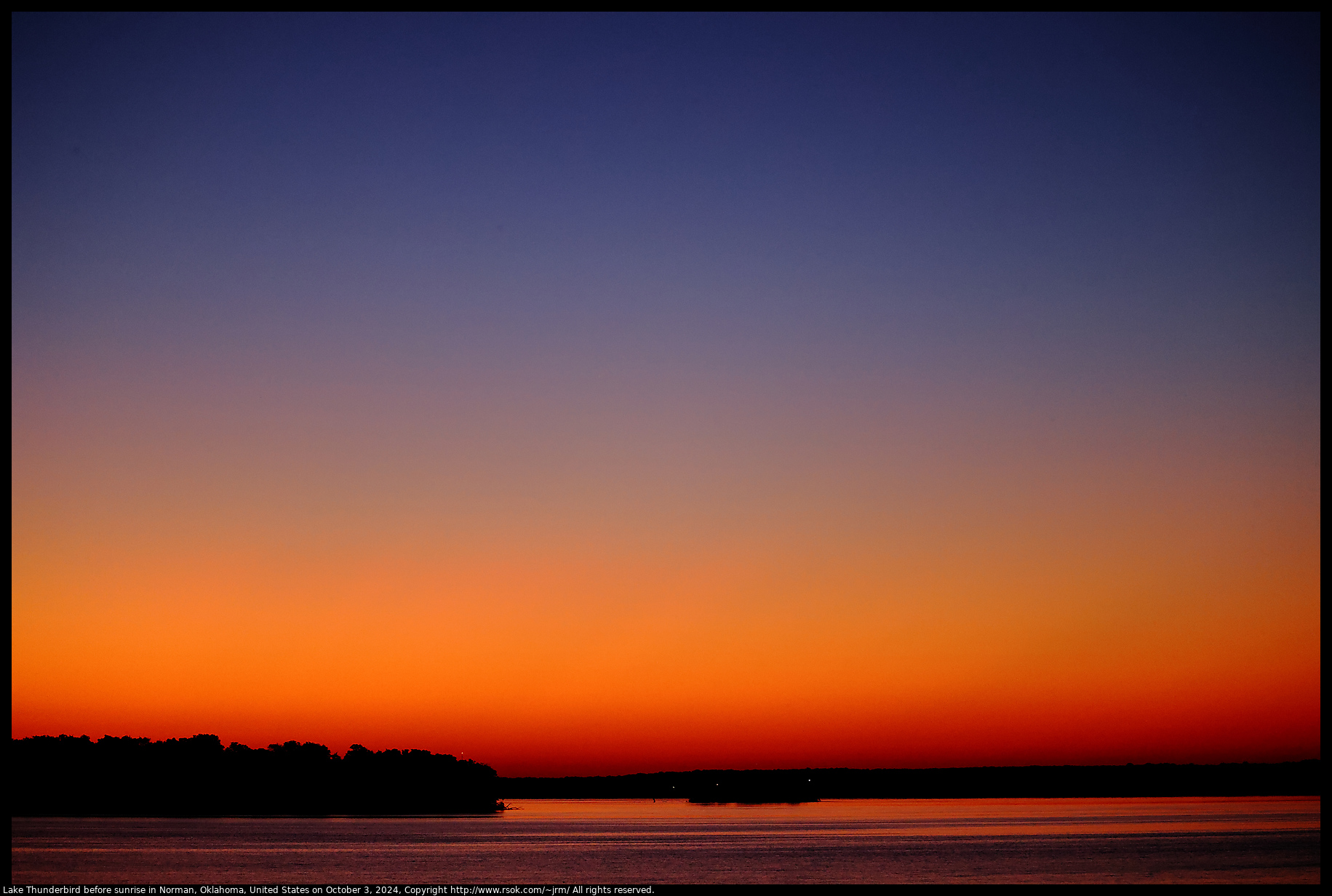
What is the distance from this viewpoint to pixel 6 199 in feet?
35.3

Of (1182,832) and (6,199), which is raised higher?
(6,199)

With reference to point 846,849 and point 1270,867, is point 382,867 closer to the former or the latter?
point 846,849

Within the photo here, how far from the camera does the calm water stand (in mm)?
63250

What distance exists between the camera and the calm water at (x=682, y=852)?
63.2 metres

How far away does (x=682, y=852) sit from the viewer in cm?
8331

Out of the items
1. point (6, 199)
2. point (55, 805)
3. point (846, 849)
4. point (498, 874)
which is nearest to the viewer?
point (6, 199)

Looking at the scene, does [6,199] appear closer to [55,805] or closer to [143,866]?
[143,866]

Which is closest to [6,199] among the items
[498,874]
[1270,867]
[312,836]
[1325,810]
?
[1325,810]

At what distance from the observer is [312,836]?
4535 inches
